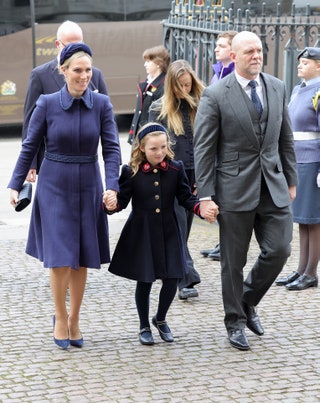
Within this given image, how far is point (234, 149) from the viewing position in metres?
6.39

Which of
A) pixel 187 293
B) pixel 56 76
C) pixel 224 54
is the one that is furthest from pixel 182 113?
pixel 187 293

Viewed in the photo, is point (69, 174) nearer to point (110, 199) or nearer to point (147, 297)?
point (110, 199)

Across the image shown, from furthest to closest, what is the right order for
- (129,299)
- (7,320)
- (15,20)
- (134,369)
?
(15,20), (129,299), (7,320), (134,369)

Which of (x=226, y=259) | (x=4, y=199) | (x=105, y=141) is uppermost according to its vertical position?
(x=105, y=141)

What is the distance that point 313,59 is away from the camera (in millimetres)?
8000

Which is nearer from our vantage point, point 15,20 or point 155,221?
point 155,221

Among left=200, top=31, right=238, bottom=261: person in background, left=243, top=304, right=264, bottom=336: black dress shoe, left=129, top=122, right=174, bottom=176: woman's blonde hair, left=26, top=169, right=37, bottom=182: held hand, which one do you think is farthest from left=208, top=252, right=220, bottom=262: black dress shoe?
left=129, top=122, right=174, bottom=176: woman's blonde hair

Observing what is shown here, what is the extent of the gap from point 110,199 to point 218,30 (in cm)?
440

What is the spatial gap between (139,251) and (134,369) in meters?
0.77

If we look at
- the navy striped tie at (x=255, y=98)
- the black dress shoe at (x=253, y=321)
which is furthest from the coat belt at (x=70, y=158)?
the black dress shoe at (x=253, y=321)

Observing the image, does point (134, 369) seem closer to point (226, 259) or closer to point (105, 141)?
point (226, 259)

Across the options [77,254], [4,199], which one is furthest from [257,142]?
[4,199]

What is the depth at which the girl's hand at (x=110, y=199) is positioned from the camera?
6328mm

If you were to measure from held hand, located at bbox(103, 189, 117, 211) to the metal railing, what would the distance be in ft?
12.6
